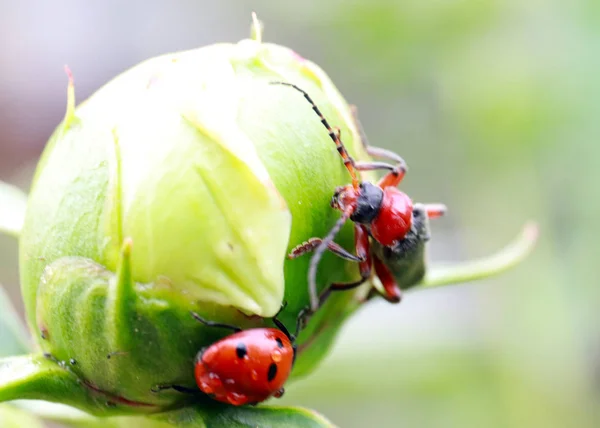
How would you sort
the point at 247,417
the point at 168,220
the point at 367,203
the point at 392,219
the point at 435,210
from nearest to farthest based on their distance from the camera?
1. the point at 168,220
2. the point at 247,417
3. the point at 367,203
4. the point at 392,219
5. the point at 435,210

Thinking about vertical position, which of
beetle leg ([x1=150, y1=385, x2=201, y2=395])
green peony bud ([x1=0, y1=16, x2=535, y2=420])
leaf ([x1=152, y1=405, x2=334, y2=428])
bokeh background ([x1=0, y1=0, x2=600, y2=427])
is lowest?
bokeh background ([x1=0, y1=0, x2=600, y2=427])

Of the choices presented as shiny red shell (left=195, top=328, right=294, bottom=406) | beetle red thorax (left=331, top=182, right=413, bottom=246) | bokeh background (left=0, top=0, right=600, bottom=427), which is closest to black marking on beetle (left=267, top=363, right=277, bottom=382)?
shiny red shell (left=195, top=328, right=294, bottom=406)

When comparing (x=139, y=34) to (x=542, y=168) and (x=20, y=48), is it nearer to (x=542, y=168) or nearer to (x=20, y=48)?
(x=20, y=48)

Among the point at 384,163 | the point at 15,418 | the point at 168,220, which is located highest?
the point at 168,220

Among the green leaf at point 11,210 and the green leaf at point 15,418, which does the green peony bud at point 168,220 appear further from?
the green leaf at point 15,418

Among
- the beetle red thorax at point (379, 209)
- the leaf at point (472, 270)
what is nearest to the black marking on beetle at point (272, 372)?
the beetle red thorax at point (379, 209)

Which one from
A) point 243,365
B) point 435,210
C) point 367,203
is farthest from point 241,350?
point 435,210

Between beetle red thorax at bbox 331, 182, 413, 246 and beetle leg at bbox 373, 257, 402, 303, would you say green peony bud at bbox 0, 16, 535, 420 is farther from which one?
beetle leg at bbox 373, 257, 402, 303

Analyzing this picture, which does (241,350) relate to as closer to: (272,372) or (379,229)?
(272,372)
